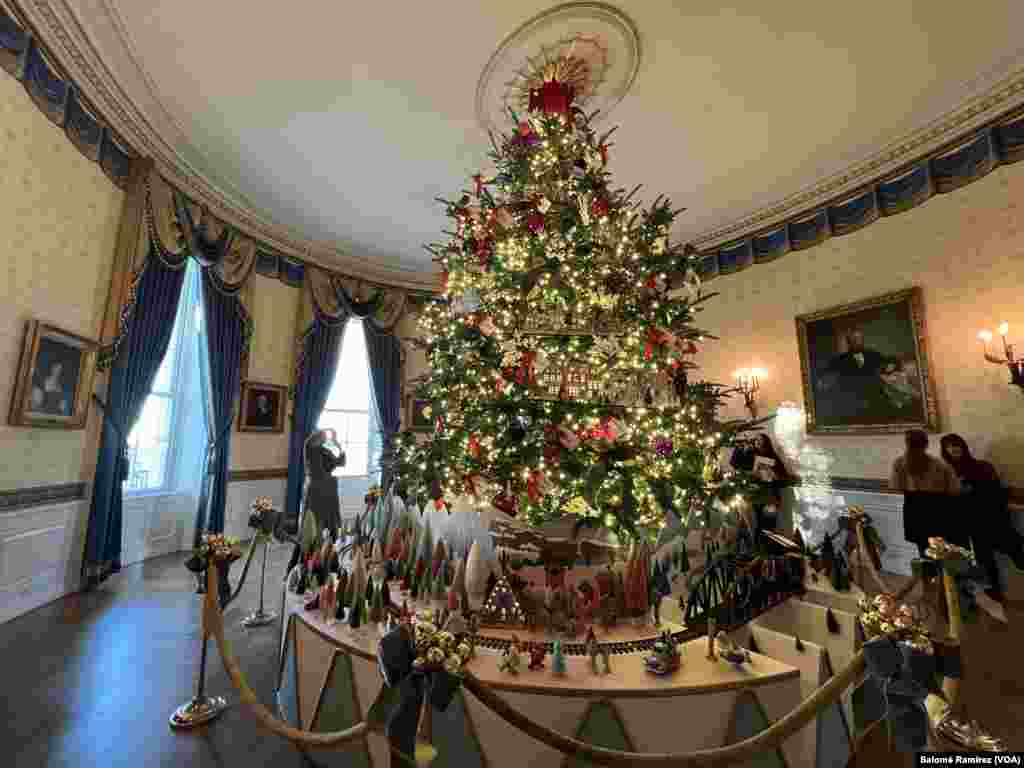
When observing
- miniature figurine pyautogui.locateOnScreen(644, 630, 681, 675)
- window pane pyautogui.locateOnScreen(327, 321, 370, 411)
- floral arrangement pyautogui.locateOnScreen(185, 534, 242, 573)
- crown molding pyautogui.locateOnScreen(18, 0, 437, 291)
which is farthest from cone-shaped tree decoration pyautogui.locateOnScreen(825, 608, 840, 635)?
window pane pyautogui.locateOnScreen(327, 321, 370, 411)

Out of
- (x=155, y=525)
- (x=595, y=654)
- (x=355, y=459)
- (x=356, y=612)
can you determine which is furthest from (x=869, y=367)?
(x=155, y=525)

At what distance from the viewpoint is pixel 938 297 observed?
508 centimetres

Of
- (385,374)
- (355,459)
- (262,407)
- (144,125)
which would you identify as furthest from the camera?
(385,374)

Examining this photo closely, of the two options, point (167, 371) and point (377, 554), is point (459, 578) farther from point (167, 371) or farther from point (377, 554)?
point (167, 371)

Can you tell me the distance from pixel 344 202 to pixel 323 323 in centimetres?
231

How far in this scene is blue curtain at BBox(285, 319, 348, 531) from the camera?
7.36 m

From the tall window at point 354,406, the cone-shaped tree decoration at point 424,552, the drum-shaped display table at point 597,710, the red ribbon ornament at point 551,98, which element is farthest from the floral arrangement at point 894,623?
the tall window at point 354,406

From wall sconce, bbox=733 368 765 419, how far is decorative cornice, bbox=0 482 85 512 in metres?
8.30

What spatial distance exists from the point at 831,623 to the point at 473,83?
564 centimetres

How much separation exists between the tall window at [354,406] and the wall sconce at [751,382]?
667 centimetres

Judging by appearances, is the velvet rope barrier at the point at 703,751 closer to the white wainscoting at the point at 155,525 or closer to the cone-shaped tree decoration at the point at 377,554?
the cone-shaped tree decoration at the point at 377,554

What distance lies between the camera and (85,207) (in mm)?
4410

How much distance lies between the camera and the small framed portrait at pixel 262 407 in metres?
6.83

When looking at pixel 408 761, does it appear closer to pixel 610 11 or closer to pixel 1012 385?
pixel 610 11
